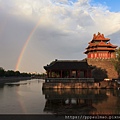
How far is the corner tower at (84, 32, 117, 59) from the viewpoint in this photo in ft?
202

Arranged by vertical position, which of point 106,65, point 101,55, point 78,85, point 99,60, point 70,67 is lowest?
point 78,85

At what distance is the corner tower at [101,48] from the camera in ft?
202

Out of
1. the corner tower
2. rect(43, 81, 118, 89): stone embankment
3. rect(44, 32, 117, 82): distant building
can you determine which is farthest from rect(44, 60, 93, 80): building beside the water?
the corner tower

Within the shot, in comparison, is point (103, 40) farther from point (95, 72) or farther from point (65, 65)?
point (65, 65)

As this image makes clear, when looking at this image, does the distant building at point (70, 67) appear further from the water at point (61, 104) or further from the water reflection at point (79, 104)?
the water reflection at point (79, 104)

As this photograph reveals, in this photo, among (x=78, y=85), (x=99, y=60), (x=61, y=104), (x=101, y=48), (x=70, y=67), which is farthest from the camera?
(x=101, y=48)

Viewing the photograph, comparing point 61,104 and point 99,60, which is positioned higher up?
point 99,60

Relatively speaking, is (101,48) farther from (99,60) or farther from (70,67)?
(70,67)

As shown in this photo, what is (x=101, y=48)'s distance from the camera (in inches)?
2422

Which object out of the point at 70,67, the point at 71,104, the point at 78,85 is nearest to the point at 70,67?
the point at 70,67

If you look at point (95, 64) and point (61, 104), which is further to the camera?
point (95, 64)

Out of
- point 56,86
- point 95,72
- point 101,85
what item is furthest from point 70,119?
point 95,72

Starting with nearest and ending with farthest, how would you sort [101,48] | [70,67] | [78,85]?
[78,85]
[70,67]
[101,48]

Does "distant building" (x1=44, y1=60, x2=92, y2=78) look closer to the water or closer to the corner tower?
the water
